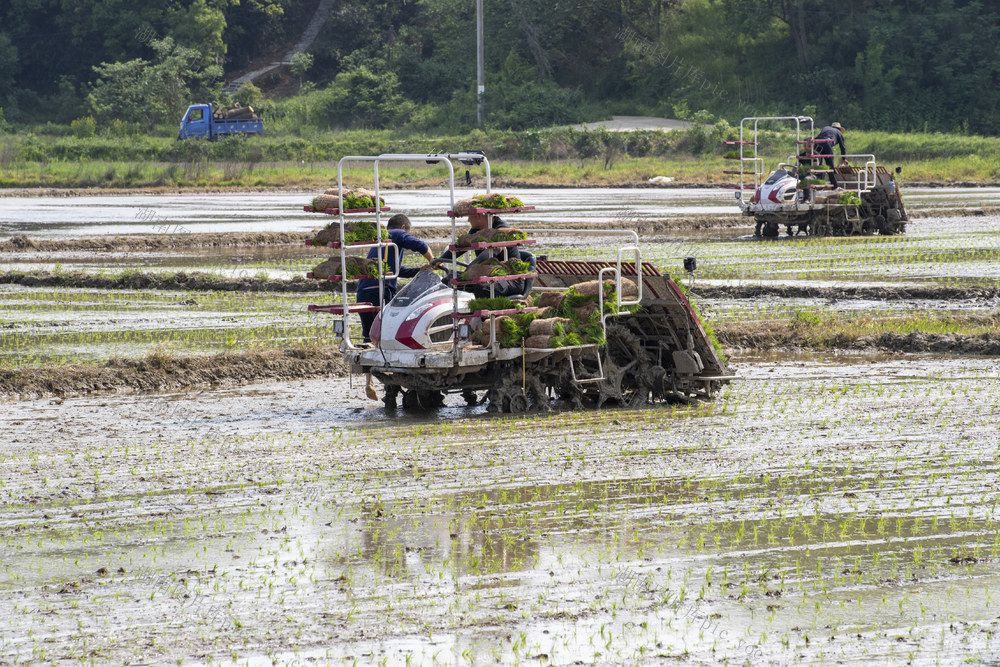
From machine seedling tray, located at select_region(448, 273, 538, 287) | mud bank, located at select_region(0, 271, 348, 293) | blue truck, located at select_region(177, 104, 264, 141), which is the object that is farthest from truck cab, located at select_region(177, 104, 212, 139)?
machine seedling tray, located at select_region(448, 273, 538, 287)

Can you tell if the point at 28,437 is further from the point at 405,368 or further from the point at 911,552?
the point at 911,552

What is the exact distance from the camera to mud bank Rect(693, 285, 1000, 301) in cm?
1980

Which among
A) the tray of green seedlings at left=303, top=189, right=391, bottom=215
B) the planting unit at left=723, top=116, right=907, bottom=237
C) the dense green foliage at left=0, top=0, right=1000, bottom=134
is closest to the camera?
the tray of green seedlings at left=303, top=189, right=391, bottom=215

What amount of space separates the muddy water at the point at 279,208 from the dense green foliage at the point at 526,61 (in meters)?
19.5

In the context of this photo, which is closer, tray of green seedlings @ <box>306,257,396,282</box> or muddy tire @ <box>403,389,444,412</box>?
tray of green seedlings @ <box>306,257,396,282</box>

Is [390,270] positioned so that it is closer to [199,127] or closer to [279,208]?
[279,208]

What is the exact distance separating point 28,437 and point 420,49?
6925cm

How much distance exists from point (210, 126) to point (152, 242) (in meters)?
32.4

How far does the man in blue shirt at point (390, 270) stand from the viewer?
41.0 ft

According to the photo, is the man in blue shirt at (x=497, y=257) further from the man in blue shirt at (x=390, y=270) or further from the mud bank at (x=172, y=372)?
the mud bank at (x=172, y=372)

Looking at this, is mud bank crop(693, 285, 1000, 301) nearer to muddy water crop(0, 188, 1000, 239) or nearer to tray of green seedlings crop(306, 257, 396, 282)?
tray of green seedlings crop(306, 257, 396, 282)


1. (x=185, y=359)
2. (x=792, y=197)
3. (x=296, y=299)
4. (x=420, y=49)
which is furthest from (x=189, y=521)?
(x=420, y=49)

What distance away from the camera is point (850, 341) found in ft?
52.7

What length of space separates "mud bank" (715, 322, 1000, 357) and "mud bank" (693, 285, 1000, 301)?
3413 mm
